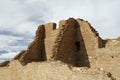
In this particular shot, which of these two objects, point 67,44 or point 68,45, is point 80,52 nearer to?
point 68,45

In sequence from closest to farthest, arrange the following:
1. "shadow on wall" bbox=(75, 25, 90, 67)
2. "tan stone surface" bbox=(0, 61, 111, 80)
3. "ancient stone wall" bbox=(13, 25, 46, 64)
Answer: "tan stone surface" bbox=(0, 61, 111, 80) → "shadow on wall" bbox=(75, 25, 90, 67) → "ancient stone wall" bbox=(13, 25, 46, 64)

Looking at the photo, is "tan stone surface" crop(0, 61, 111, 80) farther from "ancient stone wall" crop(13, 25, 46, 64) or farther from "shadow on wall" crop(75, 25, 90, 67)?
"shadow on wall" crop(75, 25, 90, 67)

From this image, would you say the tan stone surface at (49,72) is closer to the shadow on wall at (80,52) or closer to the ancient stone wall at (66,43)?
the ancient stone wall at (66,43)

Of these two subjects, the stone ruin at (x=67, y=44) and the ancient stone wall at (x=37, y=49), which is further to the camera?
the ancient stone wall at (x=37, y=49)

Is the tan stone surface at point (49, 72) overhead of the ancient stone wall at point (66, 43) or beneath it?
beneath

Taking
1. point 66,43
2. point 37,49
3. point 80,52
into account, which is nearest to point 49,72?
point 66,43

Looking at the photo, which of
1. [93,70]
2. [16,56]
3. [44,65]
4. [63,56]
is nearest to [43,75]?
[44,65]

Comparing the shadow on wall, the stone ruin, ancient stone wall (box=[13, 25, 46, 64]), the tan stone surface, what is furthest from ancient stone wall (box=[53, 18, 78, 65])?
the tan stone surface

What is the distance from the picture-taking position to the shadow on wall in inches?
1088

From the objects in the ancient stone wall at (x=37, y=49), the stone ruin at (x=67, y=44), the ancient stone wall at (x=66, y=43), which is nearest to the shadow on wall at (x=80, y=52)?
the stone ruin at (x=67, y=44)

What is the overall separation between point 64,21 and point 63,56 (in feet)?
9.48

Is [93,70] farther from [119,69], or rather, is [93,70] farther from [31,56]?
[31,56]

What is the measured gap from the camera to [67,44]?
92.5 feet

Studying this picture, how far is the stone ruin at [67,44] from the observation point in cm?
2717
